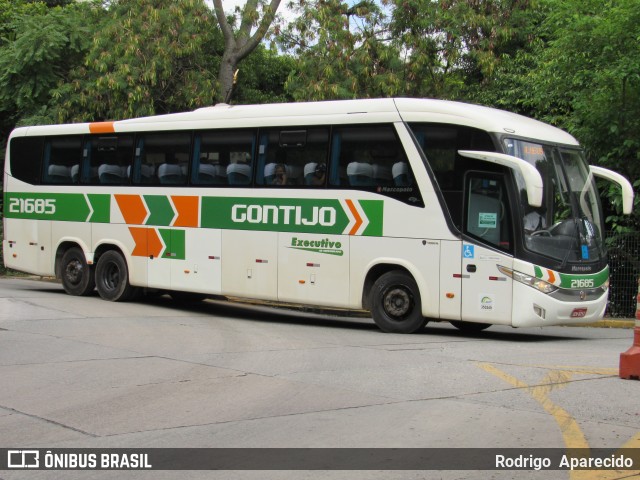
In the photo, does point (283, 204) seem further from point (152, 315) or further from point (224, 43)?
point (224, 43)

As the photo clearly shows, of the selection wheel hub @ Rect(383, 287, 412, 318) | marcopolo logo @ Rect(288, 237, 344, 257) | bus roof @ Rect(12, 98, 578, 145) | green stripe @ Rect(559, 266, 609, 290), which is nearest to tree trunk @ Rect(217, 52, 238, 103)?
bus roof @ Rect(12, 98, 578, 145)

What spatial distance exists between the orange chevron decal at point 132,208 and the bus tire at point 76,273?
1727 millimetres

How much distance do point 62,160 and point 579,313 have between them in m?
11.7

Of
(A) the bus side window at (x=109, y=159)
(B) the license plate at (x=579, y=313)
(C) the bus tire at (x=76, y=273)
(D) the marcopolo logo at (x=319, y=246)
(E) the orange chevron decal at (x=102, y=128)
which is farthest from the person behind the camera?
(C) the bus tire at (x=76, y=273)

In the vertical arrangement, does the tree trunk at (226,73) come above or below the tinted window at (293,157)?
above

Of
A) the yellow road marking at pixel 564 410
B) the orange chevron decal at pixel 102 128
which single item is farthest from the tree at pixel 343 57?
the yellow road marking at pixel 564 410

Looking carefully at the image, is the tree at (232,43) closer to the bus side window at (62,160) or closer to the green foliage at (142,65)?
the green foliage at (142,65)

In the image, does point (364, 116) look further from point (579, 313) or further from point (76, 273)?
point (76, 273)

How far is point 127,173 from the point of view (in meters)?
17.9

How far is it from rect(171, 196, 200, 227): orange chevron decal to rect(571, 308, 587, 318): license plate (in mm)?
7161

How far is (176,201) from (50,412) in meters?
9.42

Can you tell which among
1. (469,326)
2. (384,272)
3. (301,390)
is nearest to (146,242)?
(384,272)

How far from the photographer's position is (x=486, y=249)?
42.9ft

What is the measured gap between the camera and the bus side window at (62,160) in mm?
18984
